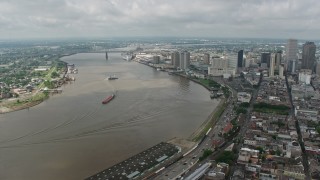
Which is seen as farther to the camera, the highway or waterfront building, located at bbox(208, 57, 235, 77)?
waterfront building, located at bbox(208, 57, 235, 77)

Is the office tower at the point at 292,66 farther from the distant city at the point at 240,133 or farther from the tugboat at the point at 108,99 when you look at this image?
the tugboat at the point at 108,99

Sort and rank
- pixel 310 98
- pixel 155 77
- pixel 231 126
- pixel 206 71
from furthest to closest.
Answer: pixel 206 71 < pixel 155 77 < pixel 310 98 < pixel 231 126

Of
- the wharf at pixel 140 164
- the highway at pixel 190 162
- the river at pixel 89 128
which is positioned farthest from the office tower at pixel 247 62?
the wharf at pixel 140 164

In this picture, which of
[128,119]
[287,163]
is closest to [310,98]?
[287,163]

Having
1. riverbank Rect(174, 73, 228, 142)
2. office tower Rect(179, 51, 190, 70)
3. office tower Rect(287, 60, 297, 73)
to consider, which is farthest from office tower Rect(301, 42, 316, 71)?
riverbank Rect(174, 73, 228, 142)

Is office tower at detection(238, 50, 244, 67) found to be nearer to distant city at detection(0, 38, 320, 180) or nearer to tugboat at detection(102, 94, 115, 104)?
distant city at detection(0, 38, 320, 180)

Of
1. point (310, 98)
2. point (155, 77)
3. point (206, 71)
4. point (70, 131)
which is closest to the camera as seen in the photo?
point (70, 131)

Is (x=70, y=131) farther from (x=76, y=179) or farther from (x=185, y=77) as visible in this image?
(x=185, y=77)

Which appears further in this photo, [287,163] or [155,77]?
[155,77]
